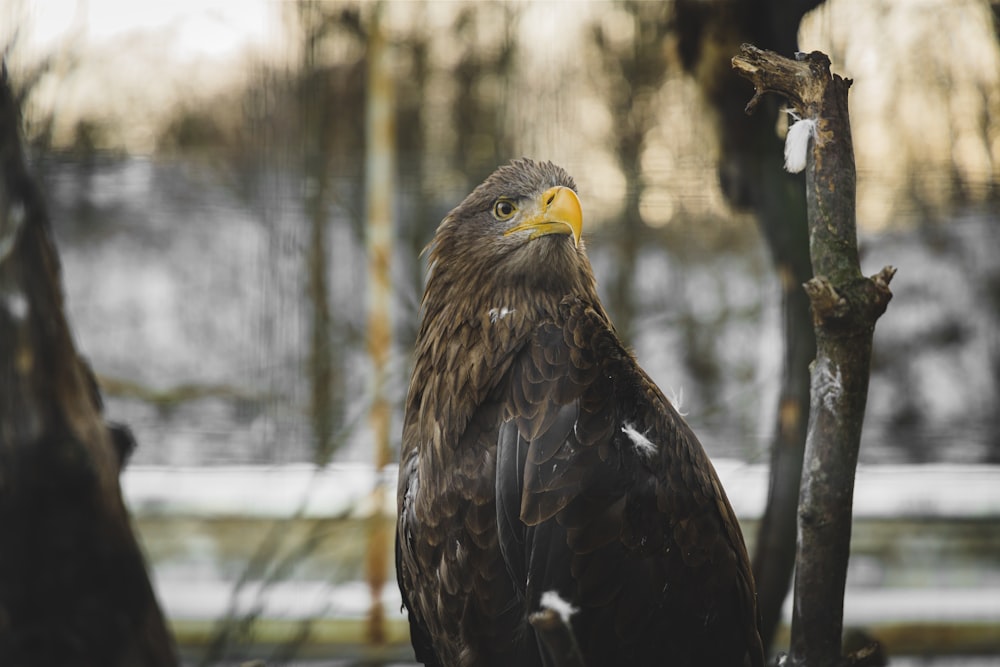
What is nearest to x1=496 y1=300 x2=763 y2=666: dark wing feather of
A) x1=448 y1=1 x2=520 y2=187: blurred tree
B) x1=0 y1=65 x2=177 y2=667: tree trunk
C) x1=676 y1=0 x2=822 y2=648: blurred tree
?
x1=676 y1=0 x2=822 y2=648: blurred tree

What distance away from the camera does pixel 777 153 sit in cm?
138

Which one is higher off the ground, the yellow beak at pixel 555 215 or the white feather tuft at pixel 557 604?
the yellow beak at pixel 555 215

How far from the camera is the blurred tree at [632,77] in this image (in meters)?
1.73

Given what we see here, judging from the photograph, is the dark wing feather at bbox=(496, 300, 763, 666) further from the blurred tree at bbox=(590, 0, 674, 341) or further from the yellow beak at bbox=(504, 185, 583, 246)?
the blurred tree at bbox=(590, 0, 674, 341)

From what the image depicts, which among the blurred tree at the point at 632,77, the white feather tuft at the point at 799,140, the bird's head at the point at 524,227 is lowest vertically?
the bird's head at the point at 524,227

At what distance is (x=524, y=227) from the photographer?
42.9 inches

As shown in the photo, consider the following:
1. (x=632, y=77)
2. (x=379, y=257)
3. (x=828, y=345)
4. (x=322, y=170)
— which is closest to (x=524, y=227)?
(x=828, y=345)

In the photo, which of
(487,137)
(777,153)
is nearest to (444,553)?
(777,153)

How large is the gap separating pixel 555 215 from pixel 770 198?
22.1 inches

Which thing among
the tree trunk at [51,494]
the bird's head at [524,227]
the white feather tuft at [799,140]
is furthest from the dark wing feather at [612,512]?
the tree trunk at [51,494]

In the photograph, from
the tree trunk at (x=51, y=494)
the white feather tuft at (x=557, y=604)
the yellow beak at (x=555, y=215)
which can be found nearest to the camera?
the white feather tuft at (x=557, y=604)

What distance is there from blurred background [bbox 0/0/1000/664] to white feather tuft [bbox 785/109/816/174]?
592 mm

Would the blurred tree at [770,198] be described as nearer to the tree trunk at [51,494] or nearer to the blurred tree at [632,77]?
the blurred tree at [632,77]

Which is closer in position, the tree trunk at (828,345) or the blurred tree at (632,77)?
the tree trunk at (828,345)
